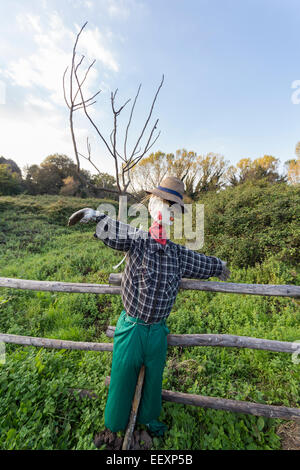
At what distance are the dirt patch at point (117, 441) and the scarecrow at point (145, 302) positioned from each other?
0.25 metres

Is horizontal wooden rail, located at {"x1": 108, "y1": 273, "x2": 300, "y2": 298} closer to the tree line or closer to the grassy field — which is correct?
the grassy field

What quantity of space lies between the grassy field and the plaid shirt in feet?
4.09

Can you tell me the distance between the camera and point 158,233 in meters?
1.59

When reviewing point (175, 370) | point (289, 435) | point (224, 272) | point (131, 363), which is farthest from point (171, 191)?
point (289, 435)

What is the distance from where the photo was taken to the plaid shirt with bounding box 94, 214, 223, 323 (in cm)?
151

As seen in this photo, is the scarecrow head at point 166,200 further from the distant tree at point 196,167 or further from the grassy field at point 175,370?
the distant tree at point 196,167

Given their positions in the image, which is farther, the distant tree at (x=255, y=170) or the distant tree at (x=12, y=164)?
the distant tree at (x=12, y=164)

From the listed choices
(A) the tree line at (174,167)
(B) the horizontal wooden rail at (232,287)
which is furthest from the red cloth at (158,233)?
(A) the tree line at (174,167)

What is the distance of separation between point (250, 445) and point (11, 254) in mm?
8057

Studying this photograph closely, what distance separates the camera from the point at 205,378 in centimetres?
239

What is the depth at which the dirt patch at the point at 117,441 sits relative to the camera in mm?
1718

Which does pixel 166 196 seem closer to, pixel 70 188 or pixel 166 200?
pixel 166 200
